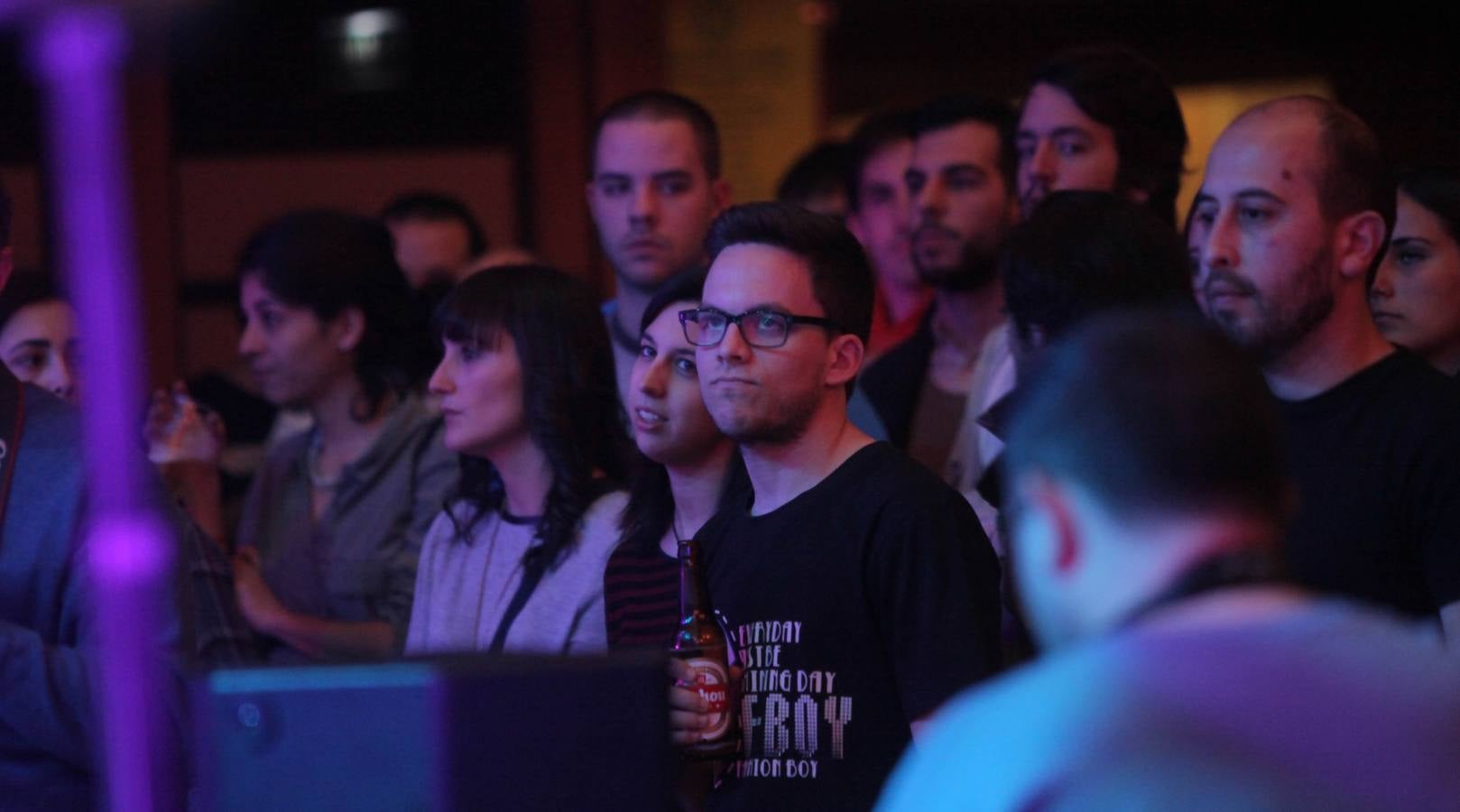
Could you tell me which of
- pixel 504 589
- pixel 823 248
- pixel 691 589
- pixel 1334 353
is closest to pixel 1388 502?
pixel 1334 353

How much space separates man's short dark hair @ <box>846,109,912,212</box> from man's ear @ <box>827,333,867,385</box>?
212 cm

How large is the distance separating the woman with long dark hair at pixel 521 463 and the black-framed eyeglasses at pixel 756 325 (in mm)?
591

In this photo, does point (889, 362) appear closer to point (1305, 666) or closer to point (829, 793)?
point (829, 793)

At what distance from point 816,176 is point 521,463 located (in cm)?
206

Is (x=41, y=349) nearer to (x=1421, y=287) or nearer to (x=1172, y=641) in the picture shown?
(x=1421, y=287)

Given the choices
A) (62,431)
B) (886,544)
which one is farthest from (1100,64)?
(62,431)

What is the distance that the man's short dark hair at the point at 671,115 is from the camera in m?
3.78

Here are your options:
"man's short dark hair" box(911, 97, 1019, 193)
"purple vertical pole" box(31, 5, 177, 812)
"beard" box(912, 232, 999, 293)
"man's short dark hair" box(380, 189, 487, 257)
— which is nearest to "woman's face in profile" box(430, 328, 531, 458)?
"beard" box(912, 232, 999, 293)

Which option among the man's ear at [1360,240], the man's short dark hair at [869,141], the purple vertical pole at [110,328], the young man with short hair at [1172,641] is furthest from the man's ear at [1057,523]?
the man's short dark hair at [869,141]

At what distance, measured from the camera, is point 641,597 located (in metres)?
2.67

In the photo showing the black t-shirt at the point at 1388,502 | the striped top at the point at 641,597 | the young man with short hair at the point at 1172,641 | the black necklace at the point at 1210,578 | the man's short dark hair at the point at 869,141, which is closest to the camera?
the young man with short hair at the point at 1172,641

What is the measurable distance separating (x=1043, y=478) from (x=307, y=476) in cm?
259

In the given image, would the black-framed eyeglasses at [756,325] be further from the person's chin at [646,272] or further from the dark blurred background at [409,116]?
the dark blurred background at [409,116]

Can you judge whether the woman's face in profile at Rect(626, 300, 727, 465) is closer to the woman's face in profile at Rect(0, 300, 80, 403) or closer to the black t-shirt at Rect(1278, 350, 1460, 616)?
the black t-shirt at Rect(1278, 350, 1460, 616)
